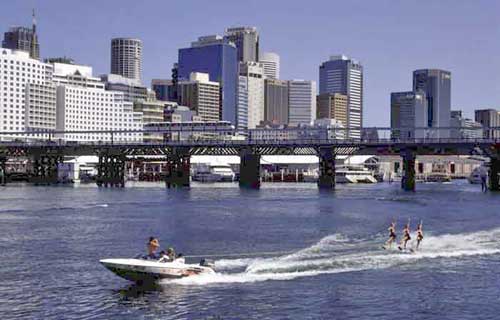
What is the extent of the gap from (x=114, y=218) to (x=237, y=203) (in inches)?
1783

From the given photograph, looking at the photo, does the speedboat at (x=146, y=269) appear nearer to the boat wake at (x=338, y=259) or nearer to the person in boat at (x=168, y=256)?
the person in boat at (x=168, y=256)

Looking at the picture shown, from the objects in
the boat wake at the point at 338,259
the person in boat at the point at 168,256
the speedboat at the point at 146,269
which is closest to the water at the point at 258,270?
the boat wake at the point at 338,259

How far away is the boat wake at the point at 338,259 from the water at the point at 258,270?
102 millimetres

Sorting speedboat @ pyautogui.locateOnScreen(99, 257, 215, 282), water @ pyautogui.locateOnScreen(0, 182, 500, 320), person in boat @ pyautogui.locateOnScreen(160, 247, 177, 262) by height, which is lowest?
water @ pyautogui.locateOnScreen(0, 182, 500, 320)

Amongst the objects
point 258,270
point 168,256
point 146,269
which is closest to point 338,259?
point 258,270

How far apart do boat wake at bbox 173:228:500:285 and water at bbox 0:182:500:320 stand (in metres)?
0.10

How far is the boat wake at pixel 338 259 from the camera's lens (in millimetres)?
59688

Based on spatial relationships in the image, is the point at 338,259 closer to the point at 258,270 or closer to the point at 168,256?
the point at 258,270

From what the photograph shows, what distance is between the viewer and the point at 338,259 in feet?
224

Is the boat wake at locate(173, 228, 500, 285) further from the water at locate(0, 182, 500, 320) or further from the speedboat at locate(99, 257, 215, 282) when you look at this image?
the speedboat at locate(99, 257, 215, 282)

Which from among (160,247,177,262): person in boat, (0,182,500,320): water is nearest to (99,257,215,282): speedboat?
(160,247,177,262): person in boat

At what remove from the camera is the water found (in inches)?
1933

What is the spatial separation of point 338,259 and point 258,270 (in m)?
9.62

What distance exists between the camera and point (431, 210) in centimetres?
13850
